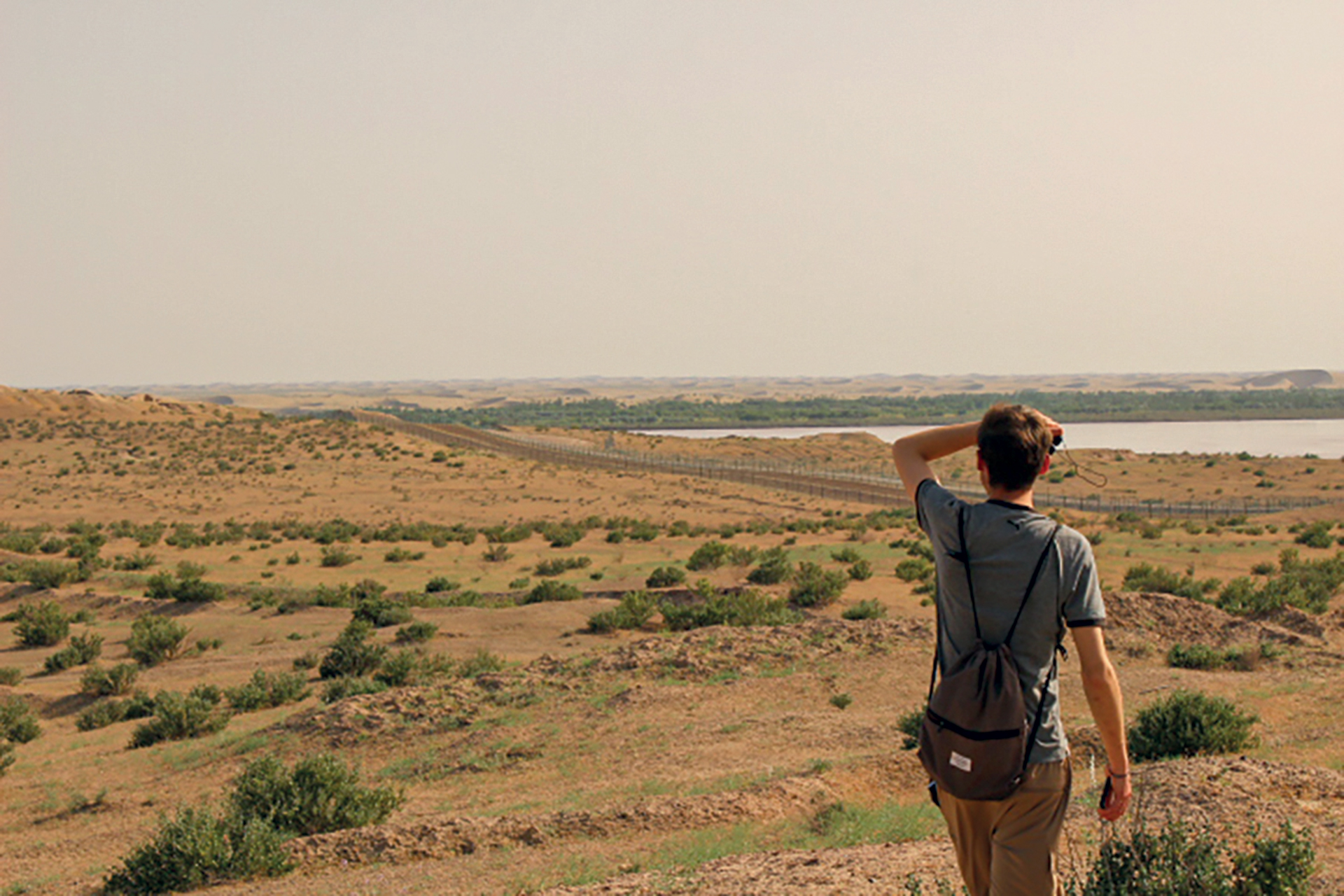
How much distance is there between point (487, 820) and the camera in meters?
8.48

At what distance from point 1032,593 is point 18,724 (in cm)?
1764

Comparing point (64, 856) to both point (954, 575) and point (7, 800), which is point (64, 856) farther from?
point (954, 575)

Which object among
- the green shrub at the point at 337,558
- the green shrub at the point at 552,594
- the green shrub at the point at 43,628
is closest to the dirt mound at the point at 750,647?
the green shrub at the point at 552,594

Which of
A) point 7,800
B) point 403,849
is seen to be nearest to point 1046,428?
point 403,849

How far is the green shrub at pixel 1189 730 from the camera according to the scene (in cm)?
916

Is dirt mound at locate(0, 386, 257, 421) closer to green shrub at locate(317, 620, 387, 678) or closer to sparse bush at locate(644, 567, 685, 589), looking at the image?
sparse bush at locate(644, 567, 685, 589)

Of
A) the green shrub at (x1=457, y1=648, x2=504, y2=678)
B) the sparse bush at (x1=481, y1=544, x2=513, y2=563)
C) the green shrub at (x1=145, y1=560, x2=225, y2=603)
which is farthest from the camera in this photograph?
the sparse bush at (x1=481, y1=544, x2=513, y2=563)

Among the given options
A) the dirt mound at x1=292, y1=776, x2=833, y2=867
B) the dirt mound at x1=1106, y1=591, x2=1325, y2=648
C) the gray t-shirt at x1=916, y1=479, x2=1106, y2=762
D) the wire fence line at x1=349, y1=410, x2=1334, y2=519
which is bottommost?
the wire fence line at x1=349, y1=410, x2=1334, y2=519

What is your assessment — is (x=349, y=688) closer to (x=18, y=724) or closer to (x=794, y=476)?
(x=18, y=724)

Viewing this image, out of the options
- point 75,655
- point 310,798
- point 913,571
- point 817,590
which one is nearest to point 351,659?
point 75,655

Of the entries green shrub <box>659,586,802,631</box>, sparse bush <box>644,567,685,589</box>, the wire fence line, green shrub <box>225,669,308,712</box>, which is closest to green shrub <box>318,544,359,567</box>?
sparse bush <box>644,567,685,589</box>

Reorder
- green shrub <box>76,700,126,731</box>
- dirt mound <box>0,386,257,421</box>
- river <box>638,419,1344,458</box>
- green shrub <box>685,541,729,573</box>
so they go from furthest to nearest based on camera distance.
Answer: river <box>638,419,1344,458</box>, dirt mound <box>0,386,257,421</box>, green shrub <box>685,541,729,573</box>, green shrub <box>76,700,126,731</box>

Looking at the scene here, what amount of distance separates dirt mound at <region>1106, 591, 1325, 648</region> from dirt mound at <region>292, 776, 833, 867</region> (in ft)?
34.1

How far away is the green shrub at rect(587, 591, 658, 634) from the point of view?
21.6 meters
